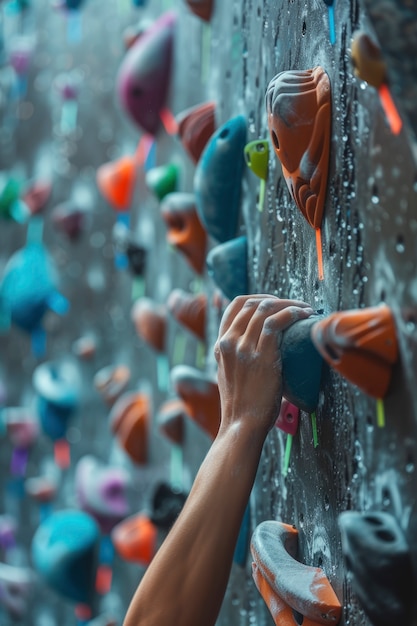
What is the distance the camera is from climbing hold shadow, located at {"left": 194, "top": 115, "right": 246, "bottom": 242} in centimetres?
116

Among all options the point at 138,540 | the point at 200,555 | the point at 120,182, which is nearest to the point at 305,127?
the point at 200,555

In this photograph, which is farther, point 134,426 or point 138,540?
point 134,426

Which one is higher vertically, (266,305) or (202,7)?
(202,7)

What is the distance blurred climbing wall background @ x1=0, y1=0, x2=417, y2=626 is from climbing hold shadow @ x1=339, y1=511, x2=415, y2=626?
1cm

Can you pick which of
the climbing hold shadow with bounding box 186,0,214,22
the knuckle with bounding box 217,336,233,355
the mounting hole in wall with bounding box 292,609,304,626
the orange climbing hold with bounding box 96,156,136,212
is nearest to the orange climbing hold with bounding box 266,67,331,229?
the knuckle with bounding box 217,336,233,355

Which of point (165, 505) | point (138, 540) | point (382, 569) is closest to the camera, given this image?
point (382, 569)

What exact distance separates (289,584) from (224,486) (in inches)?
4.6

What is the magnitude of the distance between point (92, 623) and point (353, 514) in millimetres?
1467

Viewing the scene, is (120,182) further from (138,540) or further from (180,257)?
(138,540)

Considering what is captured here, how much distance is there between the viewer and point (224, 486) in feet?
2.46

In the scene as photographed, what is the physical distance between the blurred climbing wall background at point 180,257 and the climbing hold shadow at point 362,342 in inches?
0.4

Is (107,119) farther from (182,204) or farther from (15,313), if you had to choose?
(182,204)

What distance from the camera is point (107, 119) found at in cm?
218

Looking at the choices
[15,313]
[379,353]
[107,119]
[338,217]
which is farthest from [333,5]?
[15,313]
